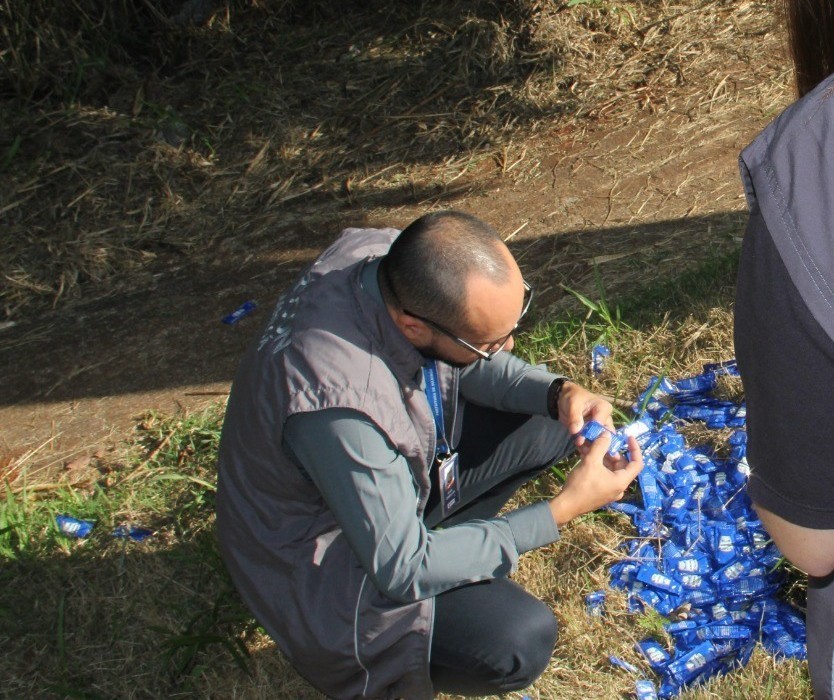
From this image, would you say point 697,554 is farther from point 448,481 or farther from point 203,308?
point 203,308

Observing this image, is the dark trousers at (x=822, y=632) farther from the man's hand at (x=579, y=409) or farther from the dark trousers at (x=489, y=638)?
the man's hand at (x=579, y=409)

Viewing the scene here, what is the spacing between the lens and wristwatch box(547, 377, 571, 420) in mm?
2820

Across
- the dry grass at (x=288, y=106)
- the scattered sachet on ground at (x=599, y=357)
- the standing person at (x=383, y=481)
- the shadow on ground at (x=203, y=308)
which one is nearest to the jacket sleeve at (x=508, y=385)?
the standing person at (x=383, y=481)

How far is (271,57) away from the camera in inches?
255

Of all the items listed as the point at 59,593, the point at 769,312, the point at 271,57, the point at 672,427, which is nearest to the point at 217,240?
the point at 271,57

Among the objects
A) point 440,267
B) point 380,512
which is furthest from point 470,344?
point 380,512

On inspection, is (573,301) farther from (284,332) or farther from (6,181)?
(6,181)

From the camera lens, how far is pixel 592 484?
248 centimetres

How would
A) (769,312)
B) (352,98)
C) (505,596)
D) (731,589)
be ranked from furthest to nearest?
(352,98) < (731,589) < (505,596) < (769,312)

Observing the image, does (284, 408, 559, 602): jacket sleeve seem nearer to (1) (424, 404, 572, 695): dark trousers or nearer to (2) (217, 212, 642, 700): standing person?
(2) (217, 212, 642, 700): standing person

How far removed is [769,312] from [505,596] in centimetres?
154

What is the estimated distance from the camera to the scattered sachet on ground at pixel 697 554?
8.80 feet

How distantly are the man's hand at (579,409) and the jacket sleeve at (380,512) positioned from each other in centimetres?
48

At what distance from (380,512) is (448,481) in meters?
0.59
